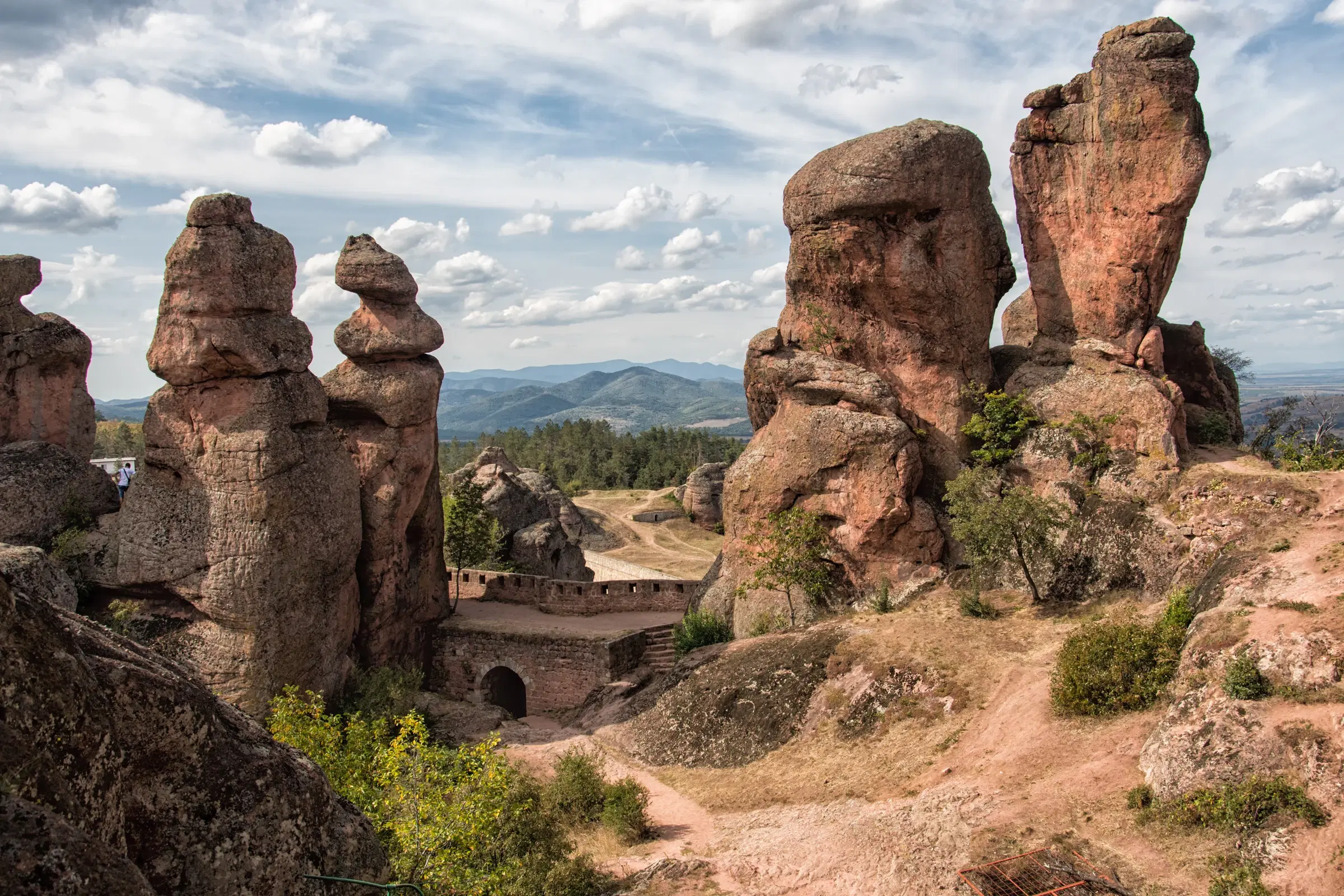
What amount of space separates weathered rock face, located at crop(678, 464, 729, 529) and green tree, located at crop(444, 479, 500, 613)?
27.9 meters

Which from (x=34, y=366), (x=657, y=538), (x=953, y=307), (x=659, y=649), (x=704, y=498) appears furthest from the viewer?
(x=704, y=498)

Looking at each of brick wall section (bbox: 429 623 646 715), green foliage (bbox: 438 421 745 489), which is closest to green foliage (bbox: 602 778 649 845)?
brick wall section (bbox: 429 623 646 715)

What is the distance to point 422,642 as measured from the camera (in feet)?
105

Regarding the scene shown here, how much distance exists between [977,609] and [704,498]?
143 ft

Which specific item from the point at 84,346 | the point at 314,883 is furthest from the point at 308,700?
the point at 314,883

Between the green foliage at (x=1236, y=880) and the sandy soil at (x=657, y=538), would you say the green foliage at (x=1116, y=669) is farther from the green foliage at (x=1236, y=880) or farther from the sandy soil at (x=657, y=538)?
the sandy soil at (x=657, y=538)

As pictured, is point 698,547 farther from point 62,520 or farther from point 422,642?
point 62,520

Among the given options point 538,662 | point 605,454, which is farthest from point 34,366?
point 605,454

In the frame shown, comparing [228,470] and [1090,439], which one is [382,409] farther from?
[1090,439]

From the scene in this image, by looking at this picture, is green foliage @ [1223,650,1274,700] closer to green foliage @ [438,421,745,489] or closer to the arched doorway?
the arched doorway

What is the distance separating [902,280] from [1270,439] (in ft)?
53.7

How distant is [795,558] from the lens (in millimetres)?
27531

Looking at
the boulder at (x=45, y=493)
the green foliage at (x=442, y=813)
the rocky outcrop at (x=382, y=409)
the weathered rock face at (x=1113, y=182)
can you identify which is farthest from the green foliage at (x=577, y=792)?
the weathered rock face at (x=1113, y=182)

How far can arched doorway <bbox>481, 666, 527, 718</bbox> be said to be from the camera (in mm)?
32125
